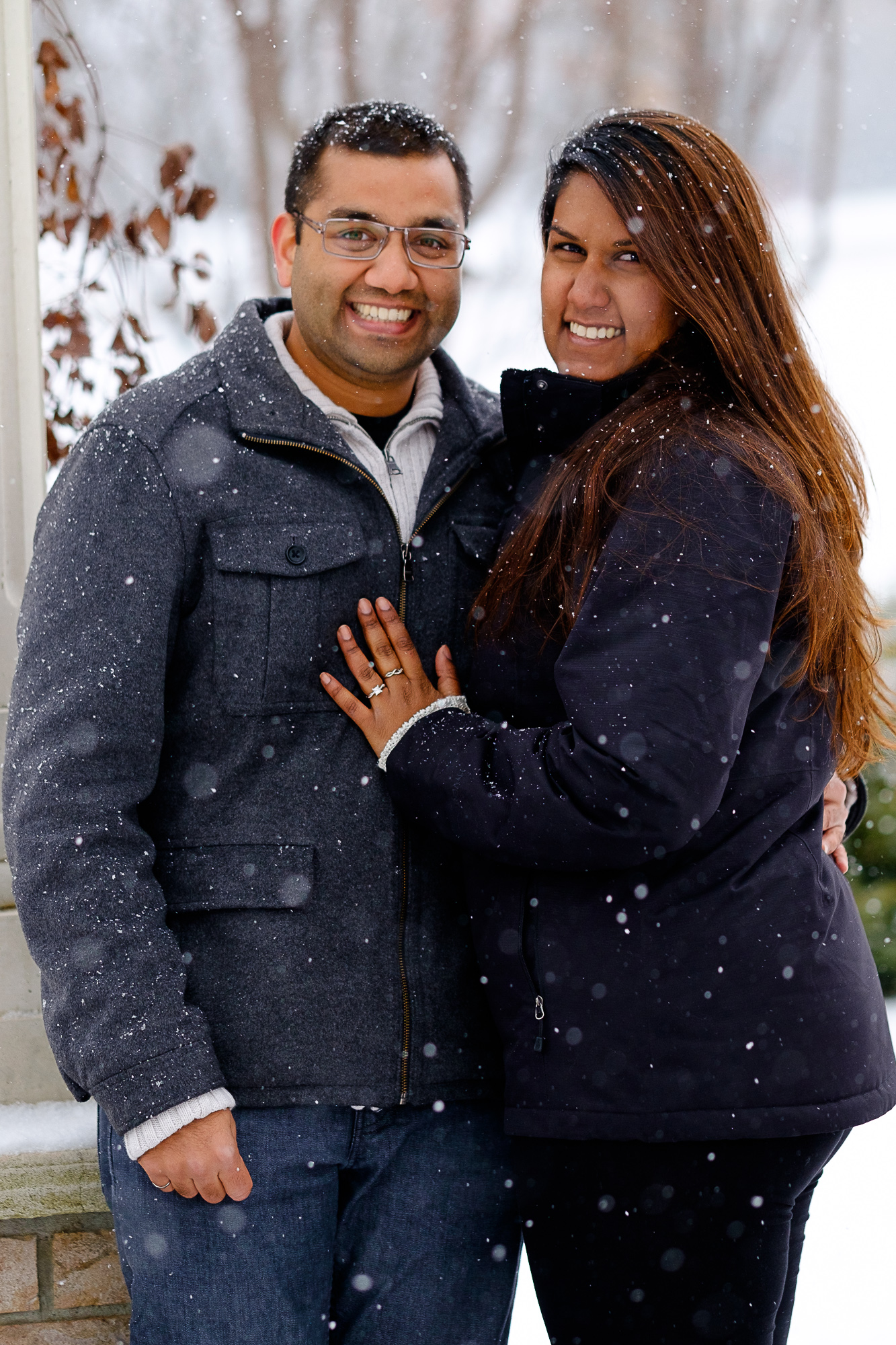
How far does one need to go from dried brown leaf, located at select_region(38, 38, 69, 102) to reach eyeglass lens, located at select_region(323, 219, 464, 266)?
1138 millimetres

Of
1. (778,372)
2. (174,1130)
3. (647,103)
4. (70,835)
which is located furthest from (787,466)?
(647,103)

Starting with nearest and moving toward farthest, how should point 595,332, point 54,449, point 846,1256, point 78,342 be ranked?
point 595,332
point 54,449
point 78,342
point 846,1256

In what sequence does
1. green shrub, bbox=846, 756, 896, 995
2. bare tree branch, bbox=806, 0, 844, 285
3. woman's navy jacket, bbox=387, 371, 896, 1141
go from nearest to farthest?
1. woman's navy jacket, bbox=387, 371, 896, 1141
2. green shrub, bbox=846, 756, 896, 995
3. bare tree branch, bbox=806, 0, 844, 285

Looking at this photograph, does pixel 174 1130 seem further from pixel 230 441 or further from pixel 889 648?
pixel 889 648

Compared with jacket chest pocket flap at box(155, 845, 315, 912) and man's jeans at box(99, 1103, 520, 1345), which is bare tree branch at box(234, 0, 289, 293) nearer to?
jacket chest pocket flap at box(155, 845, 315, 912)

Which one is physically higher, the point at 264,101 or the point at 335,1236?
the point at 264,101

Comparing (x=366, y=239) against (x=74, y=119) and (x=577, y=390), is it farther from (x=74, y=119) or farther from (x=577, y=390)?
(x=74, y=119)

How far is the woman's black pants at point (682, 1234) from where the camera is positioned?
1.51m

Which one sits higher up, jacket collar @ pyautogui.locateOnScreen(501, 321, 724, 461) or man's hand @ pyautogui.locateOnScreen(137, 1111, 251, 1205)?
jacket collar @ pyautogui.locateOnScreen(501, 321, 724, 461)

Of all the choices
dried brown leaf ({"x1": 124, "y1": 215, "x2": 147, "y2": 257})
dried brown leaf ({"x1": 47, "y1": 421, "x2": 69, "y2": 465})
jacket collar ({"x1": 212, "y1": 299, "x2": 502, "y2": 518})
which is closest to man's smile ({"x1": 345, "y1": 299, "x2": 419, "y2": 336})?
jacket collar ({"x1": 212, "y1": 299, "x2": 502, "y2": 518})

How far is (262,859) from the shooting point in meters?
1.70

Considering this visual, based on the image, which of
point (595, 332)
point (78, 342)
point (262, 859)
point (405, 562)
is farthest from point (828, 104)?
point (262, 859)

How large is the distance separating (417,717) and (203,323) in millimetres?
1773

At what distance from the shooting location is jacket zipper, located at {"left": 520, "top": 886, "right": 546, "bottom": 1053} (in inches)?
61.5
